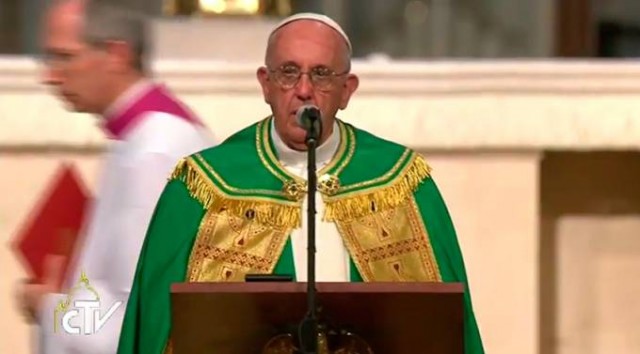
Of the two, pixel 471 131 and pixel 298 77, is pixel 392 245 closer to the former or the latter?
pixel 298 77

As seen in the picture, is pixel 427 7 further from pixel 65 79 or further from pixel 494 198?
pixel 65 79

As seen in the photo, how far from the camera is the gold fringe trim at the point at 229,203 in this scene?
12.1 ft

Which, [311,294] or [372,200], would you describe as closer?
[311,294]

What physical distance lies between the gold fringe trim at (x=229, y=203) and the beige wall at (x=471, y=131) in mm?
1343

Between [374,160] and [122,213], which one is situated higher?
[374,160]

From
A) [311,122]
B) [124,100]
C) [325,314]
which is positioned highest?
[124,100]

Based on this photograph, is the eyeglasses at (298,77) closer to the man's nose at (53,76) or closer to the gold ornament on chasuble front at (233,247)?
the gold ornament on chasuble front at (233,247)

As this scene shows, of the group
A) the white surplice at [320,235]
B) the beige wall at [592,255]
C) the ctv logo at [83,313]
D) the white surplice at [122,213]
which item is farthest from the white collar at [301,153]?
the beige wall at [592,255]

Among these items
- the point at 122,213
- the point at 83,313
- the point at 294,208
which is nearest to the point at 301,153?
the point at 294,208

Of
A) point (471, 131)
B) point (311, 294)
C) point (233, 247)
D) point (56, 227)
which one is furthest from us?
point (471, 131)

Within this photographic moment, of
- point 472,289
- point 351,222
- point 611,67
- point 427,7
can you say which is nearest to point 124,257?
point 351,222

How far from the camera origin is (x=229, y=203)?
3686 millimetres

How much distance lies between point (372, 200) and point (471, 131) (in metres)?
1.41

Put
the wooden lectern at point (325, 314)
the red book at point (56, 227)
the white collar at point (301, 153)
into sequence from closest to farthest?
the wooden lectern at point (325, 314), the white collar at point (301, 153), the red book at point (56, 227)
